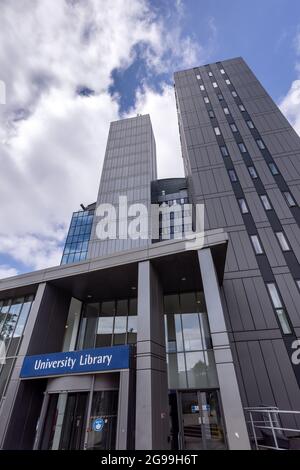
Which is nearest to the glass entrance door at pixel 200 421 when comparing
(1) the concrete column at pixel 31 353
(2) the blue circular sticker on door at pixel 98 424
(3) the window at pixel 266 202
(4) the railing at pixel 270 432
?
Answer: (4) the railing at pixel 270 432

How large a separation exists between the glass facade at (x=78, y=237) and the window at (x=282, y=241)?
28135 mm

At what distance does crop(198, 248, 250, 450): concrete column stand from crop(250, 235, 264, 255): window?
21.7ft

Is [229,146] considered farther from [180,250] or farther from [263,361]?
[263,361]

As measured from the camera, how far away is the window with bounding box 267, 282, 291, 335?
12.3 meters

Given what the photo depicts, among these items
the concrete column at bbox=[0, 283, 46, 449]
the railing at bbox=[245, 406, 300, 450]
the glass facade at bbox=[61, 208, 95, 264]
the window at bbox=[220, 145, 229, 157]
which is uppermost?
the glass facade at bbox=[61, 208, 95, 264]

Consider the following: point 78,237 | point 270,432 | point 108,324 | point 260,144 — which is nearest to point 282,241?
point 260,144

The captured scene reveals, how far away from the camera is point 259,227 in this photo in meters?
Result: 16.2

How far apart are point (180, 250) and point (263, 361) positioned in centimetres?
688

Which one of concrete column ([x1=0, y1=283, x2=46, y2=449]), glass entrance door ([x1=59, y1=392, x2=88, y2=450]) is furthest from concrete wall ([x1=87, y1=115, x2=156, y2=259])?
glass entrance door ([x1=59, y1=392, x2=88, y2=450])

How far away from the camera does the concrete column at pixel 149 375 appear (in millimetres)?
7562

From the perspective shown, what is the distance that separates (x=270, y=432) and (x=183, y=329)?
17.4 ft

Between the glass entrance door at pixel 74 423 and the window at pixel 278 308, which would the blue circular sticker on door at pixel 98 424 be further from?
the window at pixel 278 308

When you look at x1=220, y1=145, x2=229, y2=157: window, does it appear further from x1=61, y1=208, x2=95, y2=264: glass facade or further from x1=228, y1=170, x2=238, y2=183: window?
x1=61, y1=208, x2=95, y2=264: glass facade
